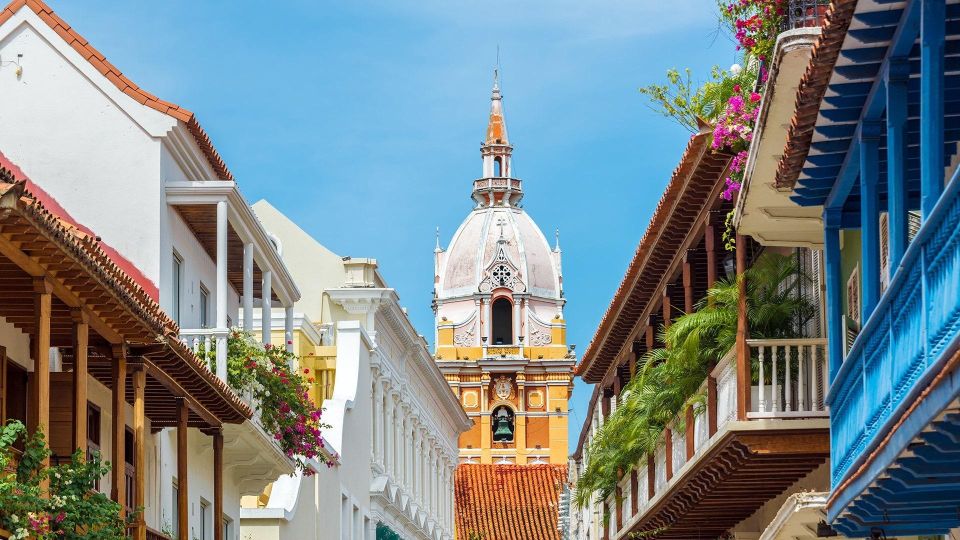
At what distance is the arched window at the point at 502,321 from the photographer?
10062 cm

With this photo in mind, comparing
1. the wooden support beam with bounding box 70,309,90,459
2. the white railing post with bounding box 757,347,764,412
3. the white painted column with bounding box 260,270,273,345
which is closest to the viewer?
the wooden support beam with bounding box 70,309,90,459

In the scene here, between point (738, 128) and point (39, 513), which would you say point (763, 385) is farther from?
point (39, 513)

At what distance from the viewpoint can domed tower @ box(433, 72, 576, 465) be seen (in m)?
96.2

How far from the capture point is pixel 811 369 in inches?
859

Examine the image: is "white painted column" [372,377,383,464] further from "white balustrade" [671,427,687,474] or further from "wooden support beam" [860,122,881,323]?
"wooden support beam" [860,122,881,323]

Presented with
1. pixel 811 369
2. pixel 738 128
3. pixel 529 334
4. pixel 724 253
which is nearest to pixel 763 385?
pixel 811 369

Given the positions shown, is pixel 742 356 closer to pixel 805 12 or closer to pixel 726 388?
pixel 726 388

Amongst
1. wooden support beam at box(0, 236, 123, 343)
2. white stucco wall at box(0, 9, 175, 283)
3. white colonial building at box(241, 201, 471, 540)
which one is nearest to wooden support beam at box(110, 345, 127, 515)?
wooden support beam at box(0, 236, 123, 343)

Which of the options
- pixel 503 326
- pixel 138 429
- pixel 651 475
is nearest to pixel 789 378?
pixel 138 429

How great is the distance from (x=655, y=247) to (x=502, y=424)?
67.6 meters

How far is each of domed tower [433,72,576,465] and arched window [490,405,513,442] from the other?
0.04 meters

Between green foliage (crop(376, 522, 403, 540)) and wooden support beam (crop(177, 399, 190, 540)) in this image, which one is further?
green foliage (crop(376, 522, 403, 540))

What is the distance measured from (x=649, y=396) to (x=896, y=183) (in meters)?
14.9

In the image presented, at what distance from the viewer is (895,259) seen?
1394cm
